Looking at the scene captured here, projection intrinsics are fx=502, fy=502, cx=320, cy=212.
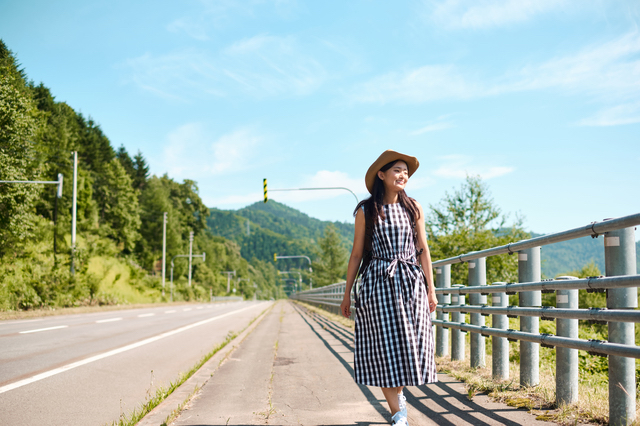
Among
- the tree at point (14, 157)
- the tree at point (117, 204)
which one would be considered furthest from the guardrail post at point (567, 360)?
the tree at point (117, 204)

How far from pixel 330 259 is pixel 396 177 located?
3005 inches

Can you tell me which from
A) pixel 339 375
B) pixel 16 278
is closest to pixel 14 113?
pixel 16 278

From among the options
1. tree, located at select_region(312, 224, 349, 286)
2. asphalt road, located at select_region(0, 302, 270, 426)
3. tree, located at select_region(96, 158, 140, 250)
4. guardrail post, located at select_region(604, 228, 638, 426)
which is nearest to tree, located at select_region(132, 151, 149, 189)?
tree, located at select_region(96, 158, 140, 250)

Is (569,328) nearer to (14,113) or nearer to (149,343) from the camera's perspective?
(149,343)

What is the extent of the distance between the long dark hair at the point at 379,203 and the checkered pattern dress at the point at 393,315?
0.19 feet

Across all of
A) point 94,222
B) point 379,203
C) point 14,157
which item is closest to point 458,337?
point 379,203

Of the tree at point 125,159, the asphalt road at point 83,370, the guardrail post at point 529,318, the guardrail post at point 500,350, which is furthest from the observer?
the tree at point 125,159

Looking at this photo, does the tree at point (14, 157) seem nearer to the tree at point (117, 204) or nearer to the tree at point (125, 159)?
the tree at point (117, 204)

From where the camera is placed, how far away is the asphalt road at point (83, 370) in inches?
173

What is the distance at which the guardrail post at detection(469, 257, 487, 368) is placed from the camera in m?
5.28

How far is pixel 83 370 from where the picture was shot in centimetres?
647

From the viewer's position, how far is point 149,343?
9914 millimetres

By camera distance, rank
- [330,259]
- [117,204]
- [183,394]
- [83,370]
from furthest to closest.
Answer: [330,259] → [117,204] → [83,370] → [183,394]

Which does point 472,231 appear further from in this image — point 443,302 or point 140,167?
point 140,167
